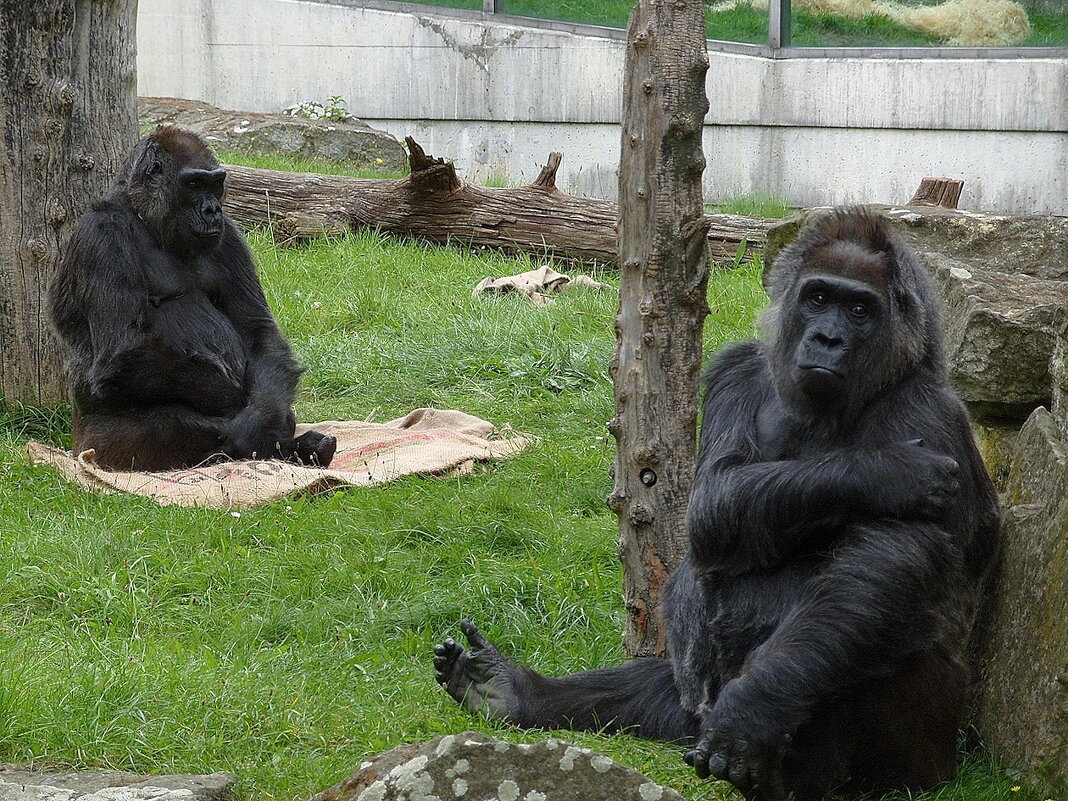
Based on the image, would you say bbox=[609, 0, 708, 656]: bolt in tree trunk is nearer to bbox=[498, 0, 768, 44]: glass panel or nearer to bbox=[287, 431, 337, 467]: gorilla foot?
bbox=[287, 431, 337, 467]: gorilla foot

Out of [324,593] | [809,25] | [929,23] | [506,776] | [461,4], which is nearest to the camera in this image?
[506,776]

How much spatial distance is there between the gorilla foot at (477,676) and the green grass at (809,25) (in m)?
9.25

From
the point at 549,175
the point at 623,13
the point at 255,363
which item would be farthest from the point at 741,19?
the point at 255,363

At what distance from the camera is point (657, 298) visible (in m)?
3.81

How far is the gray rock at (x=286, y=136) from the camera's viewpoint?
40.7ft

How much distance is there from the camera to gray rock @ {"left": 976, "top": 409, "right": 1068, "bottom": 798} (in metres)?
3.09

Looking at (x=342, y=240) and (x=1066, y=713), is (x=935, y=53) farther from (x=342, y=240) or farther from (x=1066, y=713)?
(x=1066, y=713)

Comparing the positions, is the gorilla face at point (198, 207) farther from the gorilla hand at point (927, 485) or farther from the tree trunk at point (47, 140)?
the gorilla hand at point (927, 485)

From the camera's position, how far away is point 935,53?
1169 centimetres

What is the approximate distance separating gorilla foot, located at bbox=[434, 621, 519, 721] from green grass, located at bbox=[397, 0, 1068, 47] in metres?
9.25

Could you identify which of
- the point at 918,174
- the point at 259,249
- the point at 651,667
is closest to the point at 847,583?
the point at 651,667

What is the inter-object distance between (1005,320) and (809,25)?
8614mm

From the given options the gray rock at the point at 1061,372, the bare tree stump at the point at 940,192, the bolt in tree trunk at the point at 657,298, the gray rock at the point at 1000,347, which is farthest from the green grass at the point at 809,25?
the bolt in tree trunk at the point at 657,298

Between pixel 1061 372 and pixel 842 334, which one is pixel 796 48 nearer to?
pixel 1061 372
